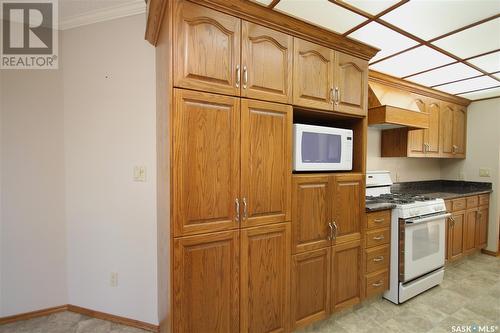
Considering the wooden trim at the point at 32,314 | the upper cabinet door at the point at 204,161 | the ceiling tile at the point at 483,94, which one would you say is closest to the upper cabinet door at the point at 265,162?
the upper cabinet door at the point at 204,161

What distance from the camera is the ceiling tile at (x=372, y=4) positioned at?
57.8 inches

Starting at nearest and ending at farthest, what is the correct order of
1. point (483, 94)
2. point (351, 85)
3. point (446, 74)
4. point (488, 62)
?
point (351, 85) → point (488, 62) → point (446, 74) → point (483, 94)

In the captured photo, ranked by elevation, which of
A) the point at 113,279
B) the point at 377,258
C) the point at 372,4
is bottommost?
the point at 113,279

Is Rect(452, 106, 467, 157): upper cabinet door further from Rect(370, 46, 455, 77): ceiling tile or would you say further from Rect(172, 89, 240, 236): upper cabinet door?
Rect(172, 89, 240, 236): upper cabinet door

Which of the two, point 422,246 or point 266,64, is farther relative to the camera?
point 422,246

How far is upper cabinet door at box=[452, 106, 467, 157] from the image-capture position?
3516 mm

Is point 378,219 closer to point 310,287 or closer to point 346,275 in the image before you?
point 346,275

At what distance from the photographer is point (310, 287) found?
5.80ft

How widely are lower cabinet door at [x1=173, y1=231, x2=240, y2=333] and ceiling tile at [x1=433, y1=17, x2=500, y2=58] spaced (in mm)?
2308

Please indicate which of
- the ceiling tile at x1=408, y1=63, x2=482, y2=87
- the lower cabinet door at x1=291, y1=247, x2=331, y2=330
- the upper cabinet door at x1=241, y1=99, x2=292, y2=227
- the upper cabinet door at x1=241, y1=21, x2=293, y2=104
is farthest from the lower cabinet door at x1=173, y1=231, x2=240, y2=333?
the ceiling tile at x1=408, y1=63, x2=482, y2=87

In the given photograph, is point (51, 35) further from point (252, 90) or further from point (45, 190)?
point (252, 90)

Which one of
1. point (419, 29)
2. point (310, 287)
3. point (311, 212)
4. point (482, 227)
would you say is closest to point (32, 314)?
point (310, 287)

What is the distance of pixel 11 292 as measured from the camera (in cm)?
196

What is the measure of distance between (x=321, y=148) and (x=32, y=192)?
8.09 ft
